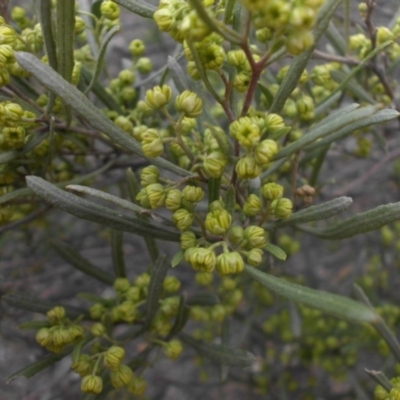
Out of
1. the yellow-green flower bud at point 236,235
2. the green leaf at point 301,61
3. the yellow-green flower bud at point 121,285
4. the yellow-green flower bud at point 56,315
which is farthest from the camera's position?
the yellow-green flower bud at point 121,285

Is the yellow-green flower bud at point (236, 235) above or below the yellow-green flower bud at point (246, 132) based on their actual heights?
below

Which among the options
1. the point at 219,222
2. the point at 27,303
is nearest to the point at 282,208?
the point at 219,222

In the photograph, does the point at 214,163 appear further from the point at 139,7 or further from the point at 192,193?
the point at 139,7

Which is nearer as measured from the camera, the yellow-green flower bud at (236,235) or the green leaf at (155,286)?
the yellow-green flower bud at (236,235)

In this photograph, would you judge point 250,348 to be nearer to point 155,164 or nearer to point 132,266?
point 132,266

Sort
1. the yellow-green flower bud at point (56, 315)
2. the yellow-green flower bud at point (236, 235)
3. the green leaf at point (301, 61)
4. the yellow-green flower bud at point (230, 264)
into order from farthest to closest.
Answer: the yellow-green flower bud at point (56, 315) → the yellow-green flower bud at point (236, 235) → the yellow-green flower bud at point (230, 264) → the green leaf at point (301, 61)

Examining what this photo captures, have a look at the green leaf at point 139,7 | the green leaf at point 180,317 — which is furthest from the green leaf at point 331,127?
the green leaf at point 180,317

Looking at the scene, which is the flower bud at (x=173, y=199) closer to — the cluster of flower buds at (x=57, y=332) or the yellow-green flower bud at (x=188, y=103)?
the yellow-green flower bud at (x=188, y=103)
